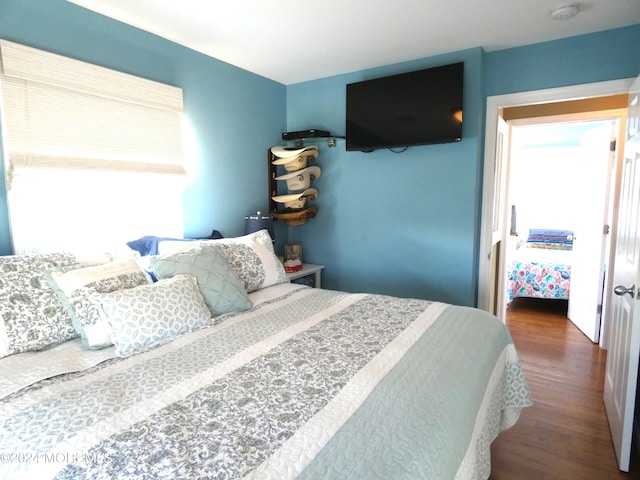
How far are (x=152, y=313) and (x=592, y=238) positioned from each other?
3.80 metres

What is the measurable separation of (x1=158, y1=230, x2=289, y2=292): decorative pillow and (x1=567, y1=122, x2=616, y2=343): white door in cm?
283

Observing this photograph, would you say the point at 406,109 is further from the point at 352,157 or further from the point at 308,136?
the point at 308,136

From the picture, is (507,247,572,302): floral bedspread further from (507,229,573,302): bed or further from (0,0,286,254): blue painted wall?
(0,0,286,254): blue painted wall

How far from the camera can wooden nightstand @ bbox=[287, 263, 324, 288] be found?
3170mm

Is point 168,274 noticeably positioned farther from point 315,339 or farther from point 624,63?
point 624,63

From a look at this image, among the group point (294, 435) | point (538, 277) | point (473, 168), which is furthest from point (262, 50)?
point (538, 277)

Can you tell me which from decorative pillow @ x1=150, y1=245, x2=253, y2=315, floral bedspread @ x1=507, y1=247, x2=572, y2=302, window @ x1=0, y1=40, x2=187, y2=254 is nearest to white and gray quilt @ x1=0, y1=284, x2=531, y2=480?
decorative pillow @ x1=150, y1=245, x2=253, y2=315

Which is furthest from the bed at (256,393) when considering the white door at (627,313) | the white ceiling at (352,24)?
the white ceiling at (352,24)

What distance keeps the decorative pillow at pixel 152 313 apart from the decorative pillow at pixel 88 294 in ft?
0.16

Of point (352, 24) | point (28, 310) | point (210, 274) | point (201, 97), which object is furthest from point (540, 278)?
point (28, 310)

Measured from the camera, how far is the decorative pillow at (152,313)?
4.88 feet

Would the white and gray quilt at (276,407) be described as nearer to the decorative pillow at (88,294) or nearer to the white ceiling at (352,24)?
the decorative pillow at (88,294)

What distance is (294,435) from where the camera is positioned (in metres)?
0.97

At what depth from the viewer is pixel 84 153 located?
2121mm
